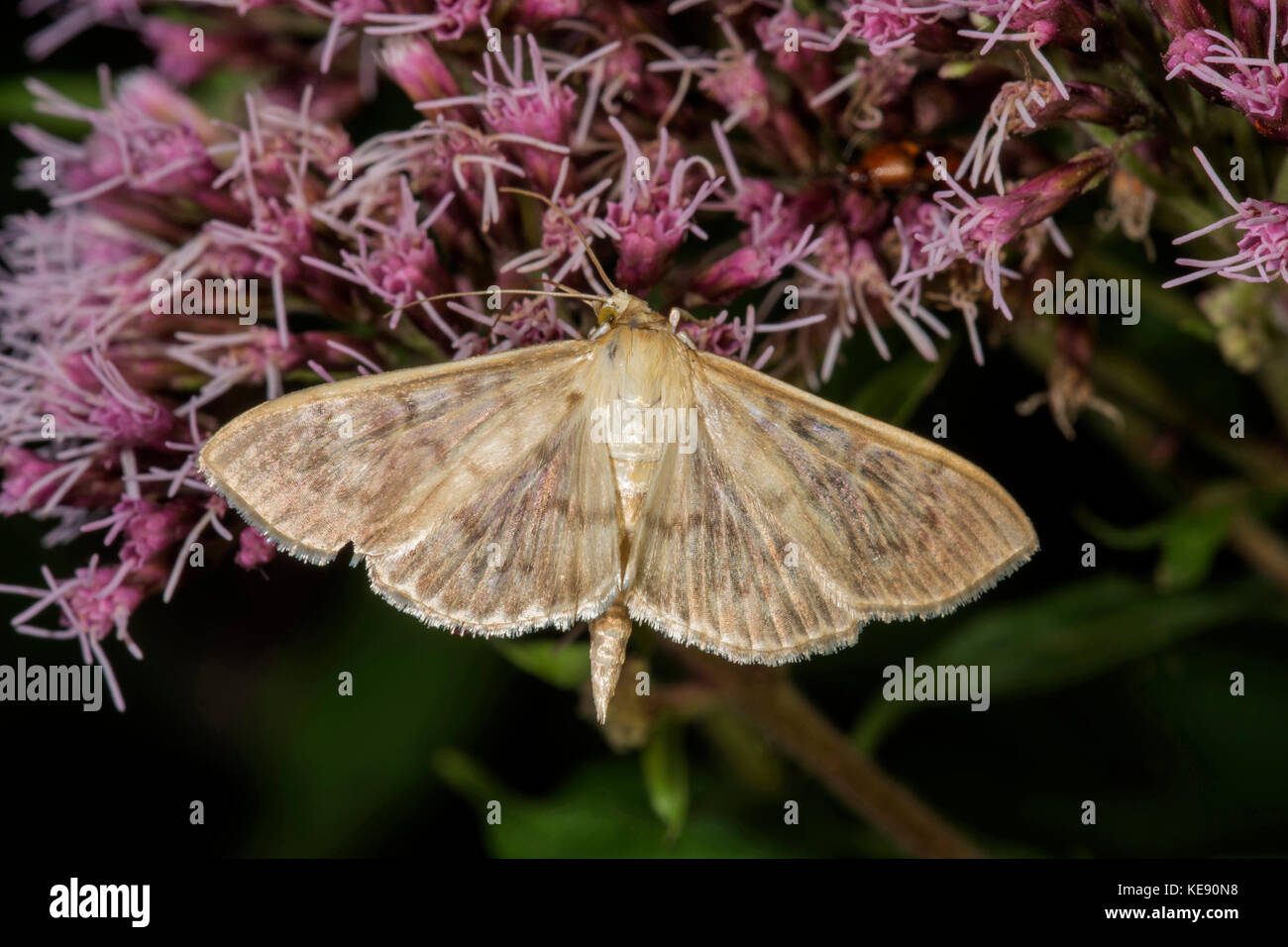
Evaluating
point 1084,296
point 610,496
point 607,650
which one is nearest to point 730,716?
point 607,650

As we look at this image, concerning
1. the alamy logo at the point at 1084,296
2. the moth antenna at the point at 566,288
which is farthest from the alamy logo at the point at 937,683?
the moth antenna at the point at 566,288

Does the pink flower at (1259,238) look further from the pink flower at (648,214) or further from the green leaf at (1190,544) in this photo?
the pink flower at (648,214)

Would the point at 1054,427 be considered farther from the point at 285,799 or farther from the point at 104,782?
the point at 104,782

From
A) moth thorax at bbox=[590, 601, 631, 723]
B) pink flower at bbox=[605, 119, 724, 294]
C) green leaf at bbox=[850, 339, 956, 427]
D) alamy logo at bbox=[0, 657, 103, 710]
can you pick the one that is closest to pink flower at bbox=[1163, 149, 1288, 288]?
green leaf at bbox=[850, 339, 956, 427]

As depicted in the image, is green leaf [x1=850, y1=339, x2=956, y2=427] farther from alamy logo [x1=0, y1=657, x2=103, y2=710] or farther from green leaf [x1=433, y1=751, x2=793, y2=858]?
alamy logo [x1=0, y1=657, x2=103, y2=710]

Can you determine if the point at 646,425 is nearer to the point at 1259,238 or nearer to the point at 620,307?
the point at 620,307

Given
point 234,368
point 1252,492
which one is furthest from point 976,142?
point 234,368
